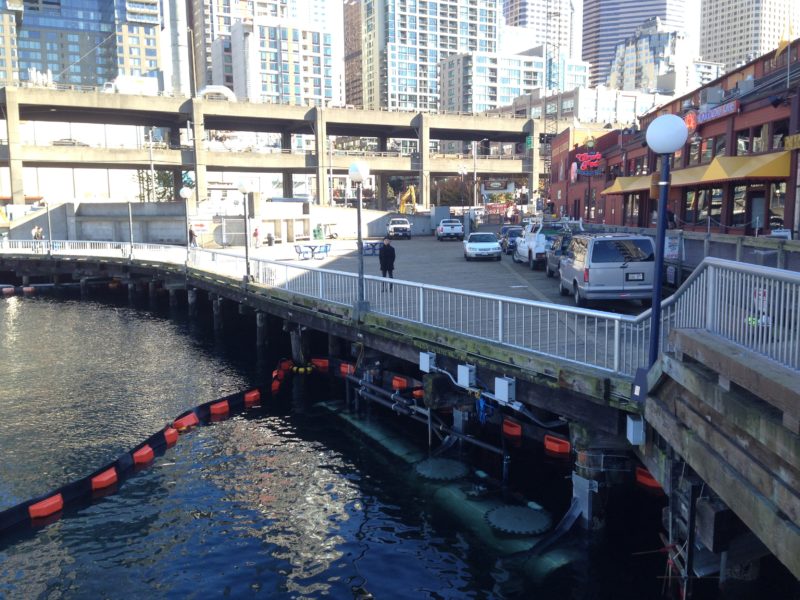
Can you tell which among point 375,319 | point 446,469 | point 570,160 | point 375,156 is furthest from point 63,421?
point 375,156

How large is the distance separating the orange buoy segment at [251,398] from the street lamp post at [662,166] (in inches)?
492

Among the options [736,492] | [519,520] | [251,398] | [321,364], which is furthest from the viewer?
[321,364]

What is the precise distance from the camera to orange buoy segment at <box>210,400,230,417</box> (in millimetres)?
18016

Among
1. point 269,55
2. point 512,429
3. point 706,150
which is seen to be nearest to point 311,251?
point 706,150

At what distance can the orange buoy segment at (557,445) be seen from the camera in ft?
47.1

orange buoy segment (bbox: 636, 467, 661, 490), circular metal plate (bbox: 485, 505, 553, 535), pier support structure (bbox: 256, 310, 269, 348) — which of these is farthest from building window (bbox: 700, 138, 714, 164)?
circular metal plate (bbox: 485, 505, 553, 535)

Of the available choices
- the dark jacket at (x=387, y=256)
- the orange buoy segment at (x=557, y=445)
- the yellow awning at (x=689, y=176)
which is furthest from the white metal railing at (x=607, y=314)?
the yellow awning at (x=689, y=176)

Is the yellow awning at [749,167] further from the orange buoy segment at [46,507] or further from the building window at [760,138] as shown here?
the orange buoy segment at [46,507]

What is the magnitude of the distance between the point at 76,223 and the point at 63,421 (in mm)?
41780

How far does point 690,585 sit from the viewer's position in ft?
30.1

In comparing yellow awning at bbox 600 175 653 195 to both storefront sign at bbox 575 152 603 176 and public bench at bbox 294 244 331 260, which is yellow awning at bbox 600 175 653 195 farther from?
public bench at bbox 294 244 331 260

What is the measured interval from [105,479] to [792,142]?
23817 mm

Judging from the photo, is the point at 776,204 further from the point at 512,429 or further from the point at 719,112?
the point at 512,429

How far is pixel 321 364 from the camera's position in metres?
22.7
